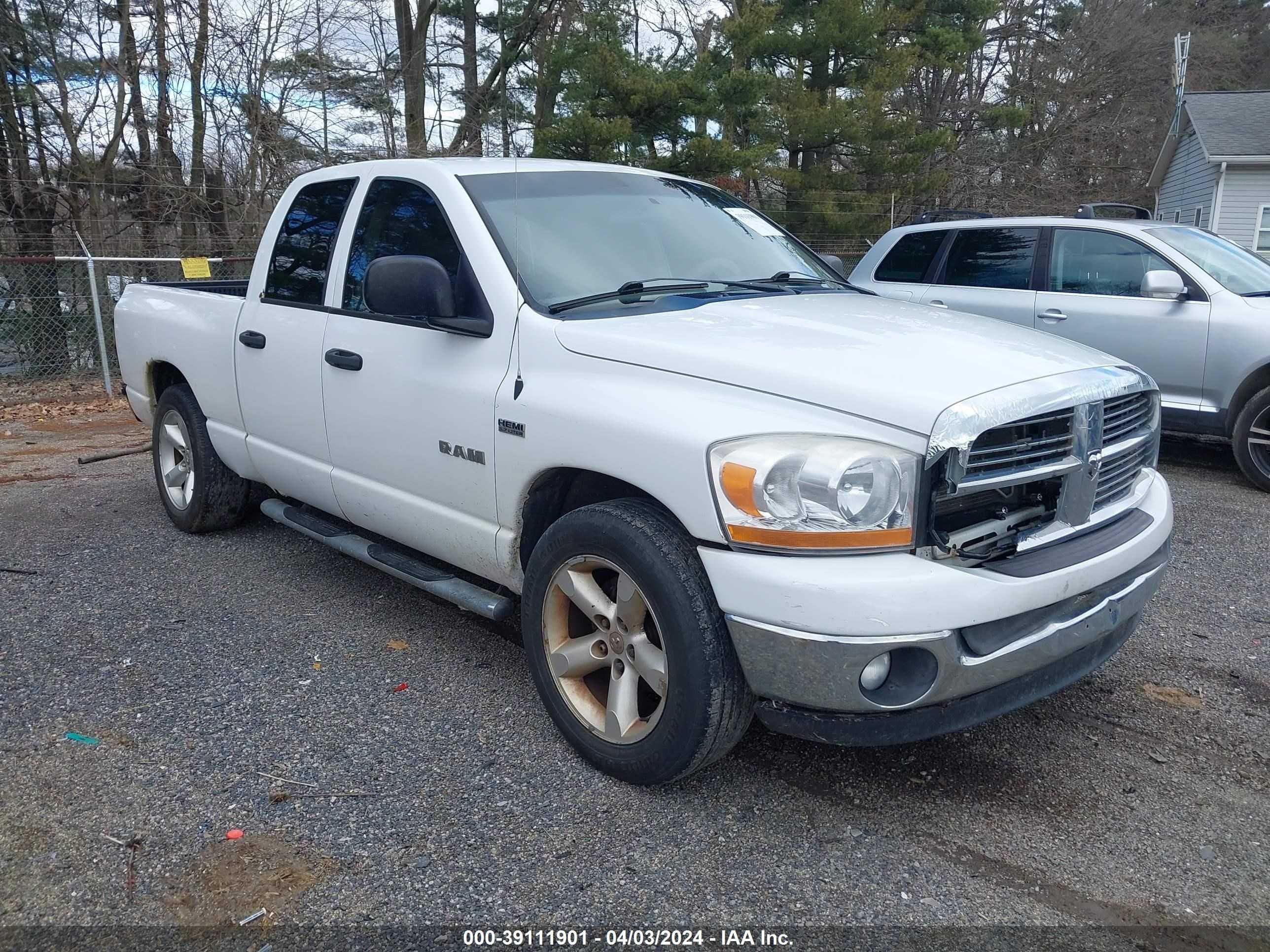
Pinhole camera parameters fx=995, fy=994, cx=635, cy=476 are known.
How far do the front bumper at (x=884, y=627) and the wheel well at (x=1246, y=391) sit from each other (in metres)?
4.97

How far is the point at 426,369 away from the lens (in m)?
3.60

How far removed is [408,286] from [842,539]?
1.69 meters

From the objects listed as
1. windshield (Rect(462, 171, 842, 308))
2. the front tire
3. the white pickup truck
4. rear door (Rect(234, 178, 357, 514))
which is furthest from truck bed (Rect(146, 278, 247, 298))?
the front tire

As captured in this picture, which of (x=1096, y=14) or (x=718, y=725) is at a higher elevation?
(x=1096, y=14)

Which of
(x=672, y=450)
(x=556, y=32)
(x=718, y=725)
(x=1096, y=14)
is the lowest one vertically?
(x=718, y=725)

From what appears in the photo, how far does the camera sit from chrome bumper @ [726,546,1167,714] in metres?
2.48

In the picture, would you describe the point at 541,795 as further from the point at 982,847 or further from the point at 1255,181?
the point at 1255,181

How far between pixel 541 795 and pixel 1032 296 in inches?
241

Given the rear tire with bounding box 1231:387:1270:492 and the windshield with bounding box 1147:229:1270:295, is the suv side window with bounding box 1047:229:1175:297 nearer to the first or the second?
the windshield with bounding box 1147:229:1270:295

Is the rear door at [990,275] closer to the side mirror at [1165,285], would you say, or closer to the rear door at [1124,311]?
the rear door at [1124,311]

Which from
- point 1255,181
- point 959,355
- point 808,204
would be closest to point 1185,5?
point 1255,181

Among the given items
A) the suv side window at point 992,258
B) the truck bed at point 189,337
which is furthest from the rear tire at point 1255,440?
the truck bed at point 189,337

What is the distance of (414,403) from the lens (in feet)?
12.0

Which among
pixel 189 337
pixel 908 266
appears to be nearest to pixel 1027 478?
pixel 189 337
